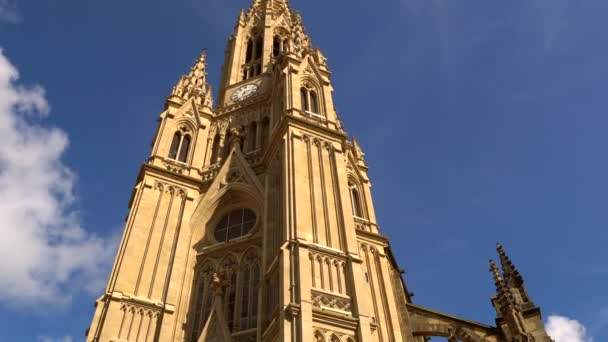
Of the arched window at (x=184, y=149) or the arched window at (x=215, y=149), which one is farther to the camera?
the arched window at (x=215, y=149)

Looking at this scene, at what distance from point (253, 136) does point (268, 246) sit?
10.2 meters

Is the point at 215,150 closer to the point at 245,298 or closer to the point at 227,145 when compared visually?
the point at 227,145

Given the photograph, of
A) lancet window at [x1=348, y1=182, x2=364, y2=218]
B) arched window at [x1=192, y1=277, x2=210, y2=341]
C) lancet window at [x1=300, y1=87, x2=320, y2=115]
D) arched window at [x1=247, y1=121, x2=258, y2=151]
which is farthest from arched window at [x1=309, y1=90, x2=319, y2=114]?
arched window at [x1=192, y1=277, x2=210, y2=341]

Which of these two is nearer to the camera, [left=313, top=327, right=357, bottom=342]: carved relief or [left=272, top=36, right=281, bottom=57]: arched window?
[left=313, top=327, right=357, bottom=342]: carved relief

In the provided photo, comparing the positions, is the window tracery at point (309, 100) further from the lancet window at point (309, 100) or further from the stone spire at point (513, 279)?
the stone spire at point (513, 279)

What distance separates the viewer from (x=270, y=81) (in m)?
32.8

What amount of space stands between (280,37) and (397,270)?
826 inches

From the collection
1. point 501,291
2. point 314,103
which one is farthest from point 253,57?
point 501,291

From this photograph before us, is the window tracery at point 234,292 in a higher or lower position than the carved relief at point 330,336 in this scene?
higher

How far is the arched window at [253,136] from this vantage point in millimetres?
28584

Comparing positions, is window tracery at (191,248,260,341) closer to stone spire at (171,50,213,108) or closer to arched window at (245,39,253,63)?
stone spire at (171,50,213,108)

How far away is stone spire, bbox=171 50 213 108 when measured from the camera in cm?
3075

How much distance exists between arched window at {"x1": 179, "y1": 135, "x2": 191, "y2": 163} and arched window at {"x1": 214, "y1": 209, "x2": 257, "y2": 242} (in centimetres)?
412

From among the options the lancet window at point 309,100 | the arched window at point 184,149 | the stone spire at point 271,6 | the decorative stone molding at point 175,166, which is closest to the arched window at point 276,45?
the stone spire at point 271,6
